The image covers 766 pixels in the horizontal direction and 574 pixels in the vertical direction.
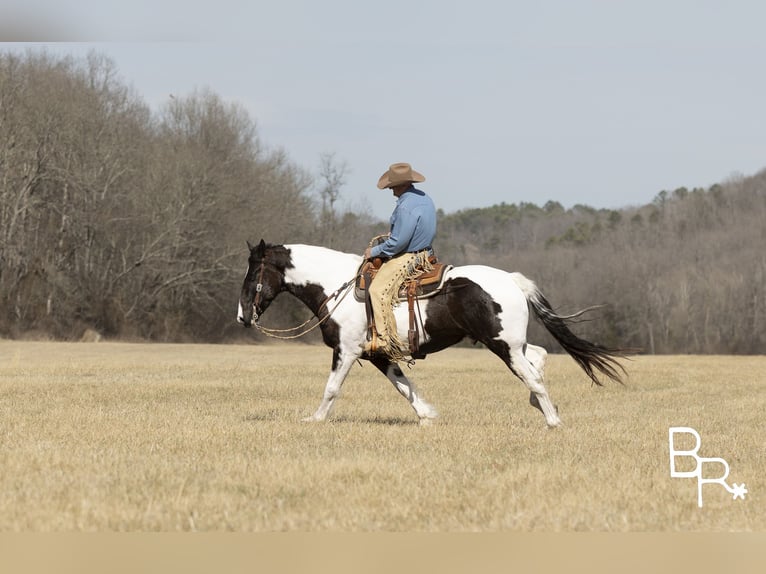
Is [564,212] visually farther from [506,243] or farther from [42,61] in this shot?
[42,61]

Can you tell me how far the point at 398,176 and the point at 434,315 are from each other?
5.37ft

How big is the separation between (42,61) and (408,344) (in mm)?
42142

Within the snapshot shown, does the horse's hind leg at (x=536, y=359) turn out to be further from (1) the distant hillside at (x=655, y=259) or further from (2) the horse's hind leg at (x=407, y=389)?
(1) the distant hillside at (x=655, y=259)

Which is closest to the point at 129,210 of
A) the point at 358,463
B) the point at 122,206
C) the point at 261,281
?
the point at 122,206

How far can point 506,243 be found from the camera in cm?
9431

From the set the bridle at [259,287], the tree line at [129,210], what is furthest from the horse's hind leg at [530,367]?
the tree line at [129,210]

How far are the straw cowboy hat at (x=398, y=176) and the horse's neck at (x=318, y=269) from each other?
108 cm

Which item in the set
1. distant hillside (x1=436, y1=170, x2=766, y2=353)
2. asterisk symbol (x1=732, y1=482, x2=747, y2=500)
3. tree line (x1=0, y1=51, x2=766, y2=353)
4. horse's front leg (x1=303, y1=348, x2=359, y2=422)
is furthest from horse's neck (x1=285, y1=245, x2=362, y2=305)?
distant hillside (x1=436, y1=170, x2=766, y2=353)

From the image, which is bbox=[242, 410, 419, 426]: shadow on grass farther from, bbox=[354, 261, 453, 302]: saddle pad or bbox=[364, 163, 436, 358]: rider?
bbox=[354, 261, 453, 302]: saddle pad

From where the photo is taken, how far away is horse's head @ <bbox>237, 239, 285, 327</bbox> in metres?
12.5

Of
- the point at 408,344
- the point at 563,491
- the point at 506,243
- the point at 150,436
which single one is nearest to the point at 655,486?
the point at 563,491

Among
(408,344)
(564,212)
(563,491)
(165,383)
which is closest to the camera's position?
(563,491)

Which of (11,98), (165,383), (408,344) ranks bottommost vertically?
(165,383)

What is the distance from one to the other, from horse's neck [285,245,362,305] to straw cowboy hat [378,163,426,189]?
1081 millimetres
